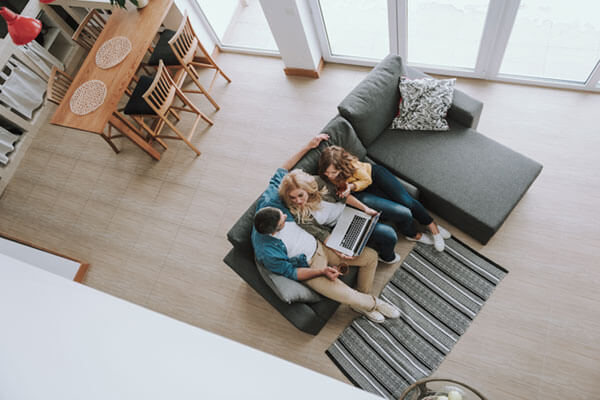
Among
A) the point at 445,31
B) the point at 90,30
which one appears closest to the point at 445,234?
the point at 445,31

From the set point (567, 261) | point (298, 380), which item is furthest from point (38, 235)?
point (567, 261)

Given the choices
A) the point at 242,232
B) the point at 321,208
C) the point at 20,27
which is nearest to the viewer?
the point at 20,27

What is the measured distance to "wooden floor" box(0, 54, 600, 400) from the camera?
8.11 feet

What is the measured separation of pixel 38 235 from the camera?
363 cm

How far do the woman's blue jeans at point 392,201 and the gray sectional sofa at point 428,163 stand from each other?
130 millimetres

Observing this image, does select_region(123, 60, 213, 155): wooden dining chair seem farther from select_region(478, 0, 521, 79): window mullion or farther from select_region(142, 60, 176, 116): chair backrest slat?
select_region(478, 0, 521, 79): window mullion

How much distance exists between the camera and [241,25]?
14.4ft

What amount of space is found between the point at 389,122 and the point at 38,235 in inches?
148

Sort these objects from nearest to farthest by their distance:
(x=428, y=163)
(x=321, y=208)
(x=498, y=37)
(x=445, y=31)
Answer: (x=321, y=208)
(x=428, y=163)
(x=498, y=37)
(x=445, y=31)

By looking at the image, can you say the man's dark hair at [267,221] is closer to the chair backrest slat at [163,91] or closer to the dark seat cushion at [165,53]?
the chair backrest slat at [163,91]

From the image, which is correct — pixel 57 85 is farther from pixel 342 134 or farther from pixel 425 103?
pixel 425 103

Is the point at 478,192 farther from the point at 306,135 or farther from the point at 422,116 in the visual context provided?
the point at 306,135

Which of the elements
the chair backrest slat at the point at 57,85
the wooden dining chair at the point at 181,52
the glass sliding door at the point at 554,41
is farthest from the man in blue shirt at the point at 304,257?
the chair backrest slat at the point at 57,85

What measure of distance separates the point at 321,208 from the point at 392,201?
0.61 meters
